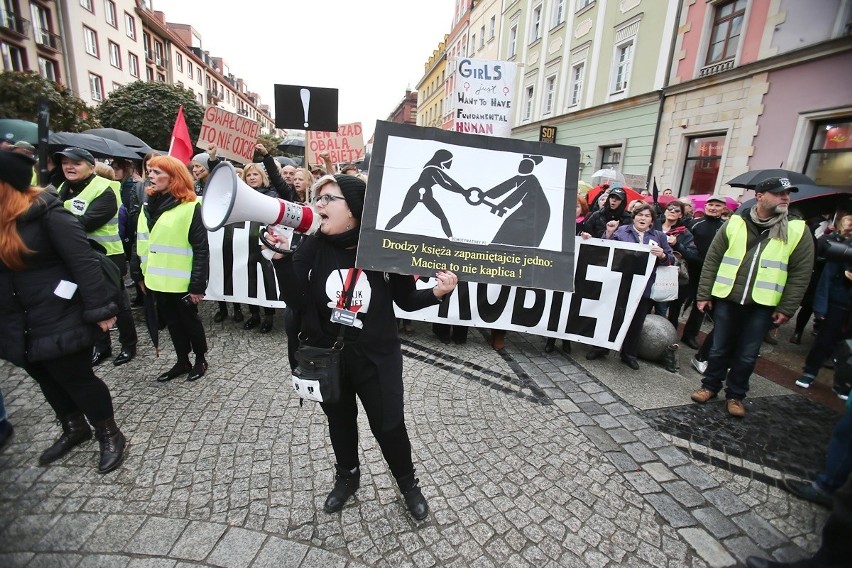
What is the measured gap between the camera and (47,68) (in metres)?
24.6

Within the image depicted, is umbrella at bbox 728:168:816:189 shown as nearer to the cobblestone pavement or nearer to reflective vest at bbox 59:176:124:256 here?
the cobblestone pavement

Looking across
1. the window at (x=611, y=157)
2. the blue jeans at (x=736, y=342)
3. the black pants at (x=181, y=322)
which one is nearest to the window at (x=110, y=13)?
the window at (x=611, y=157)

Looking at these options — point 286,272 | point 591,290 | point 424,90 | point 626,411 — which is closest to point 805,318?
point 591,290

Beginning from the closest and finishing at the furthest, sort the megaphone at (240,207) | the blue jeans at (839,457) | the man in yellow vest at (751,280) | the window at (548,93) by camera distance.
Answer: the megaphone at (240,207), the blue jeans at (839,457), the man in yellow vest at (751,280), the window at (548,93)

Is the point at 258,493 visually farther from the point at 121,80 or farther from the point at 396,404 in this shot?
the point at 121,80

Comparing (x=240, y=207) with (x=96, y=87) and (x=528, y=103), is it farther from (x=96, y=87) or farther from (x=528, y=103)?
(x=96, y=87)

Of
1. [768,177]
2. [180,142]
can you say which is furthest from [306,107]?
[768,177]

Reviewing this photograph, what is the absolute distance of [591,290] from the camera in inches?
184

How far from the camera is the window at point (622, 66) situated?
14966 millimetres

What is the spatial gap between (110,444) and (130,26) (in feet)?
145

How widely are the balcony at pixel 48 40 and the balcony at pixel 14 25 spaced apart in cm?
101

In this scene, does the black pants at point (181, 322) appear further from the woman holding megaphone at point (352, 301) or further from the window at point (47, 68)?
the window at point (47, 68)

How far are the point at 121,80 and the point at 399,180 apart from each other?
134 ft

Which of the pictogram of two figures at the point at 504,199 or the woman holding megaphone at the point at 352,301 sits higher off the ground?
the pictogram of two figures at the point at 504,199
